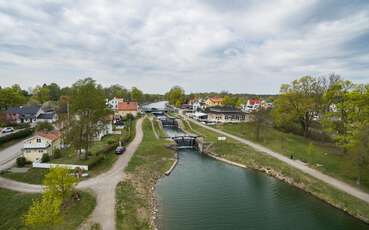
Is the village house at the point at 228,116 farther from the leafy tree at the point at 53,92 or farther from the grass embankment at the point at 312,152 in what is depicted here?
the leafy tree at the point at 53,92

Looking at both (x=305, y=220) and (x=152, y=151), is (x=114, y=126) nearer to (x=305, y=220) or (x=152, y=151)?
(x=152, y=151)

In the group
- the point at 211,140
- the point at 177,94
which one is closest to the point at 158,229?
the point at 211,140

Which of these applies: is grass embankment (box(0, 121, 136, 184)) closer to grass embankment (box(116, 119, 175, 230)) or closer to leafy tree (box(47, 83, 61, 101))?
grass embankment (box(116, 119, 175, 230))

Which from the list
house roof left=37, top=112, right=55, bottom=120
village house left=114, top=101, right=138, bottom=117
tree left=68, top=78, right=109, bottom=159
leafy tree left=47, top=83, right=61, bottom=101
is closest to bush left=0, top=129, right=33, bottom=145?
house roof left=37, top=112, right=55, bottom=120

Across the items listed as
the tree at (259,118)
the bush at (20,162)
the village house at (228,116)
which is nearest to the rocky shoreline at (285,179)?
the tree at (259,118)

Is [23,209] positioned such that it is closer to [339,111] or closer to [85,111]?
[85,111]

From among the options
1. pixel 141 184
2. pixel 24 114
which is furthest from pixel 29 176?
pixel 24 114

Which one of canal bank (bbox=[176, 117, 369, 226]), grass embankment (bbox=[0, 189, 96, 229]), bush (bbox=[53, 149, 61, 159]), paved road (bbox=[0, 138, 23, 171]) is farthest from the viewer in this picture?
bush (bbox=[53, 149, 61, 159])
